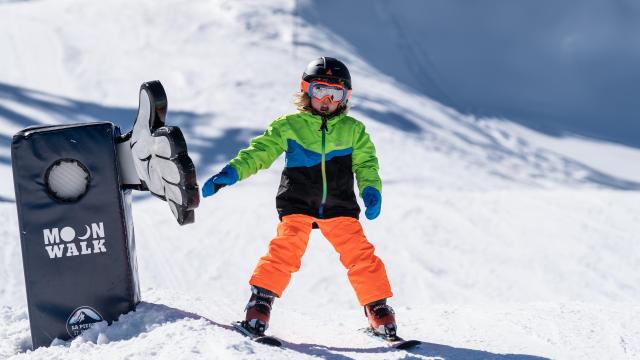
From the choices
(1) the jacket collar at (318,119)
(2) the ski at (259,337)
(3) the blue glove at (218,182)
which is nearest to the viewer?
(2) the ski at (259,337)

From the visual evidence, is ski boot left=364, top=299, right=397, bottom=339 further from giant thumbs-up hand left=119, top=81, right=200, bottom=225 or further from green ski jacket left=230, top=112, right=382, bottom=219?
giant thumbs-up hand left=119, top=81, right=200, bottom=225

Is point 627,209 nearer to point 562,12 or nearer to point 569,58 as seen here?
point 569,58

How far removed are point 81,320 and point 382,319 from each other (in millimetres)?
1131

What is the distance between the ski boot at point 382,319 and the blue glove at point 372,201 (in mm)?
339

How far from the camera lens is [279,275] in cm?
272

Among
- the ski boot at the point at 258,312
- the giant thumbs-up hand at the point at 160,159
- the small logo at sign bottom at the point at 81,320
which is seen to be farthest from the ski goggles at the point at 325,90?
the small logo at sign bottom at the point at 81,320

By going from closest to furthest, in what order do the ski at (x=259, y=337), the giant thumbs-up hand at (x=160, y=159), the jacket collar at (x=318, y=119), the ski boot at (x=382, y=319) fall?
1. the giant thumbs-up hand at (x=160, y=159)
2. the ski at (x=259, y=337)
3. the ski boot at (x=382, y=319)
4. the jacket collar at (x=318, y=119)

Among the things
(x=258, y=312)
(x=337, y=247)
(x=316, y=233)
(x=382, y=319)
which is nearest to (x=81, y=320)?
(x=258, y=312)

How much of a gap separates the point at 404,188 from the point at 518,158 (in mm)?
2889

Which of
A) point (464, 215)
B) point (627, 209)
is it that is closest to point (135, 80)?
point (464, 215)

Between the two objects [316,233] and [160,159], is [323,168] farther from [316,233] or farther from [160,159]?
[316,233]

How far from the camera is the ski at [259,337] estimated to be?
8.27 feet

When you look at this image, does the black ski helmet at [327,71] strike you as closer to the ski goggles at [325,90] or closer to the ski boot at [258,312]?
the ski goggles at [325,90]

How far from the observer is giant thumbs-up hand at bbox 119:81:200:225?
2.38 m
